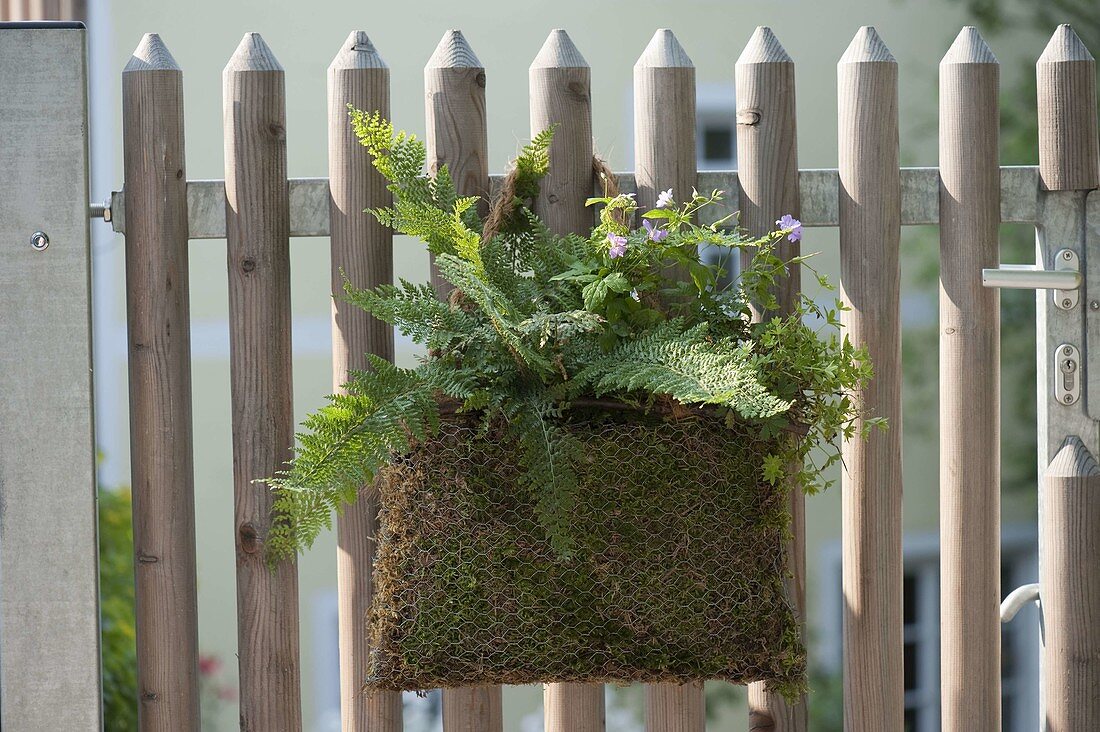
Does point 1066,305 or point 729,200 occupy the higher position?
point 729,200

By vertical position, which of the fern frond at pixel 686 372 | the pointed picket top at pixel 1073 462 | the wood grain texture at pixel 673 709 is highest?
the fern frond at pixel 686 372

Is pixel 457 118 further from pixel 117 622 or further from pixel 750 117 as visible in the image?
pixel 117 622

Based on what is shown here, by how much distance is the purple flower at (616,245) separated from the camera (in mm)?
1515

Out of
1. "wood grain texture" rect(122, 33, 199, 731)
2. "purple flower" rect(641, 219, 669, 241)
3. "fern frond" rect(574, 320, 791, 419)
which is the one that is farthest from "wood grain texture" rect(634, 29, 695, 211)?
"wood grain texture" rect(122, 33, 199, 731)

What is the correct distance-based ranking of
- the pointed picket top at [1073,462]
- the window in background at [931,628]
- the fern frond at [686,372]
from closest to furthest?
the fern frond at [686,372]
the pointed picket top at [1073,462]
the window in background at [931,628]

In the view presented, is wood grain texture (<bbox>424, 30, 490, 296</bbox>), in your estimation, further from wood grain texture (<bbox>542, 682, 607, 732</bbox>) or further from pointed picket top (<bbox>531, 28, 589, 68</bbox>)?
wood grain texture (<bbox>542, 682, 607, 732</bbox>)

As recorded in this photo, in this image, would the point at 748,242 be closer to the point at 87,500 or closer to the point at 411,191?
the point at 411,191

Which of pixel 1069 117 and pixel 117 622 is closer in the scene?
pixel 1069 117

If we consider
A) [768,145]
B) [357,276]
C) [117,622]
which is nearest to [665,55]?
[768,145]

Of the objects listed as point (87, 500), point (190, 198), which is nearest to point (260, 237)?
point (190, 198)

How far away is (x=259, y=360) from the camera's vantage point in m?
1.76

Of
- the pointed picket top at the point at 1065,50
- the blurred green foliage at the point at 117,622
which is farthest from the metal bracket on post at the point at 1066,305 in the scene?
the blurred green foliage at the point at 117,622

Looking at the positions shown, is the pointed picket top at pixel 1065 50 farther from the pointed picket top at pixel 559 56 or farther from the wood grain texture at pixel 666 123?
the pointed picket top at pixel 559 56

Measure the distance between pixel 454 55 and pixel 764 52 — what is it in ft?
1.55
